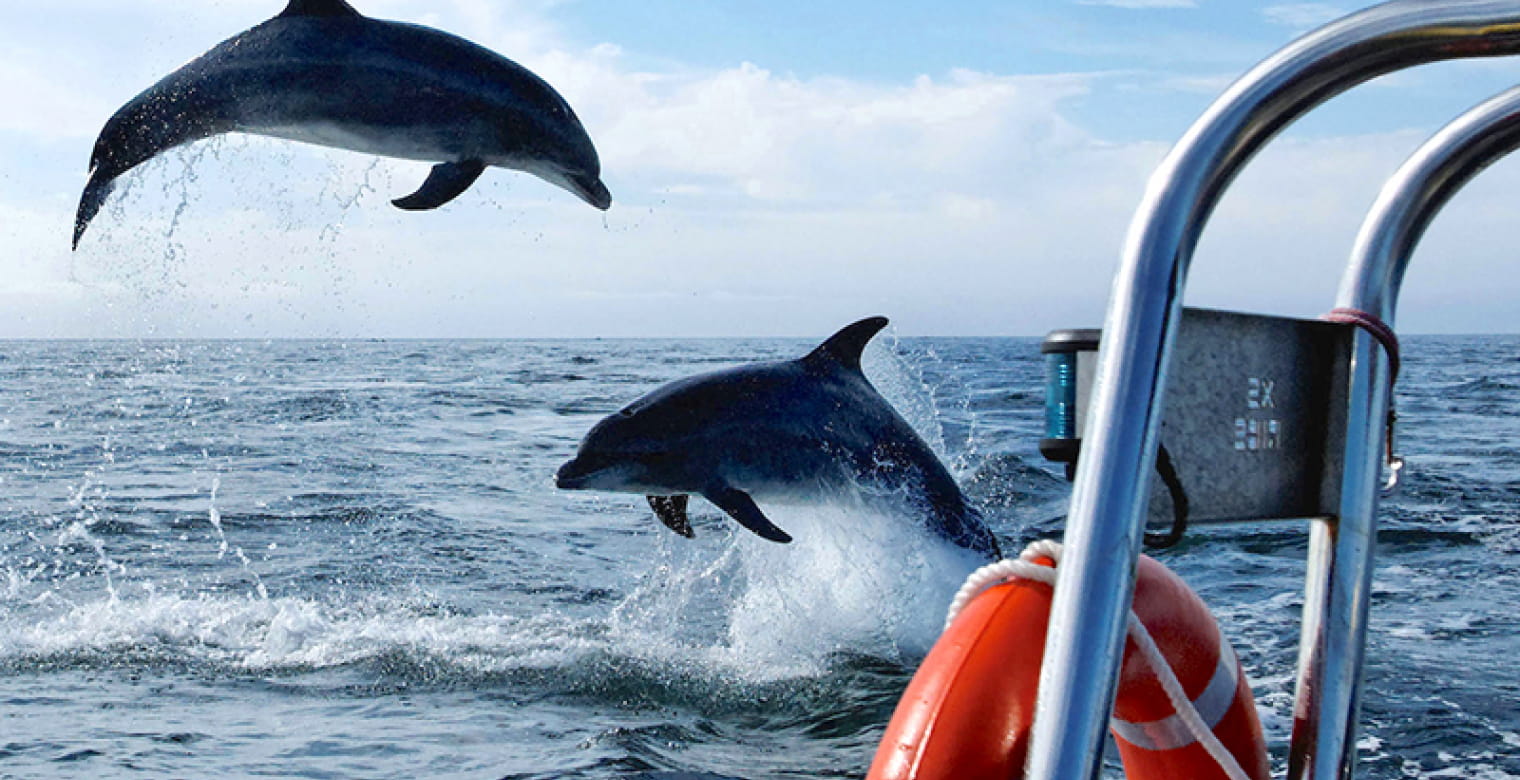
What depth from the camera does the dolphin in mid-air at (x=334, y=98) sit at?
16.7 ft

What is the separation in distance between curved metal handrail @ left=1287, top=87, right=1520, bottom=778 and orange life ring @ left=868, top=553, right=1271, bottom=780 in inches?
12.6

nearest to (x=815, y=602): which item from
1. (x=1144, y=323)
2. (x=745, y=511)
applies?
(x=745, y=511)

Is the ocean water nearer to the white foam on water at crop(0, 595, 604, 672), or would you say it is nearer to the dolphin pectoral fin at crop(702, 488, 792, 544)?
the white foam on water at crop(0, 595, 604, 672)

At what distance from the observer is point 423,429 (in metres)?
26.9

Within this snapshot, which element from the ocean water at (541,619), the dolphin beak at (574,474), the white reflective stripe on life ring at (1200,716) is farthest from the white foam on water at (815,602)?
the white reflective stripe on life ring at (1200,716)

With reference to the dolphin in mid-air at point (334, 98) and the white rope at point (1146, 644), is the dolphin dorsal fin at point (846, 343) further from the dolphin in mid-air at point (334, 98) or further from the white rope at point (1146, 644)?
the white rope at point (1146, 644)

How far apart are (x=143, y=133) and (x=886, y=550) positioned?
215 inches

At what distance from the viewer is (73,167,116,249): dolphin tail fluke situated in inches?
202

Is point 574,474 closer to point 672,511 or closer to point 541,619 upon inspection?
point 672,511

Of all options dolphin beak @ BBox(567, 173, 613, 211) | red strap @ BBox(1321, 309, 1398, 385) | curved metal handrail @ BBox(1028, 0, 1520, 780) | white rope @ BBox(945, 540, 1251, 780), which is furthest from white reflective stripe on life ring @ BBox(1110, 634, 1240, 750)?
dolphin beak @ BBox(567, 173, 613, 211)

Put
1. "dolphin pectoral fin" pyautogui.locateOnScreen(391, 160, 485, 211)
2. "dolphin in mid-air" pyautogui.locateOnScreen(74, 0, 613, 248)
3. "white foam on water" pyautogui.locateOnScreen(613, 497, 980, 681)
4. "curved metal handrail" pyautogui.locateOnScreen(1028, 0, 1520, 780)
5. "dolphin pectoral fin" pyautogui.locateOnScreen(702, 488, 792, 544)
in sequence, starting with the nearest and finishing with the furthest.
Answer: "curved metal handrail" pyautogui.locateOnScreen(1028, 0, 1520, 780), "dolphin in mid-air" pyautogui.locateOnScreen(74, 0, 613, 248), "dolphin pectoral fin" pyautogui.locateOnScreen(391, 160, 485, 211), "dolphin pectoral fin" pyautogui.locateOnScreen(702, 488, 792, 544), "white foam on water" pyautogui.locateOnScreen(613, 497, 980, 681)

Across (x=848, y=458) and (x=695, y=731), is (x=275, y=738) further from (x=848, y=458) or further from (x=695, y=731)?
(x=848, y=458)

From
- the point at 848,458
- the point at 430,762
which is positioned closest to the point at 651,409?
the point at 848,458

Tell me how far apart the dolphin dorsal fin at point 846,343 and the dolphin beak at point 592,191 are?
7.48ft
